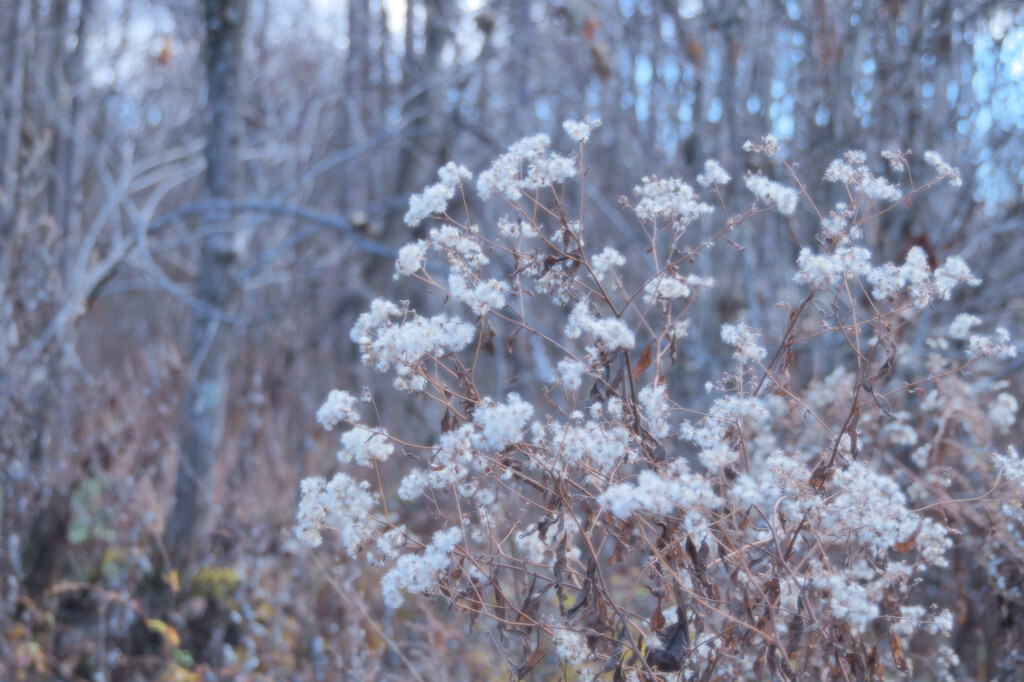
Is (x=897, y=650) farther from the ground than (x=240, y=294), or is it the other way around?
(x=240, y=294)


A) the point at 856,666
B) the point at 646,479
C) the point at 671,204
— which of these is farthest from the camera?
the point at 671,204

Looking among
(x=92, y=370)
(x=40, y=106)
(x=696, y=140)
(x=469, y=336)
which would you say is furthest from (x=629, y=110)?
(x=92, y=370)

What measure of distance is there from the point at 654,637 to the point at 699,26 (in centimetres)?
547

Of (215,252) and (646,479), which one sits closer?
(646,479)

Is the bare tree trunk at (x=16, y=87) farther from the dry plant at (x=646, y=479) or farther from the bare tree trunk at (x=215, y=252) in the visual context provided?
the dry plant at (x=646, y=479)

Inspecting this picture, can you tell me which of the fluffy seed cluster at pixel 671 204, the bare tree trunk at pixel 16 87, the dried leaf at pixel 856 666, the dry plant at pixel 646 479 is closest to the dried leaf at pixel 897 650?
the dry plant at pixel 646 479

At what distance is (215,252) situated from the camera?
4633 mm

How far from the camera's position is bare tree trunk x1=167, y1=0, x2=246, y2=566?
4.55m

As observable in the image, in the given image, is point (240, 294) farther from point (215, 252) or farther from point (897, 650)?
point (897, 650)

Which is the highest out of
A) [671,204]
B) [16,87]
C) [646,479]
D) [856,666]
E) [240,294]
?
[16,87]

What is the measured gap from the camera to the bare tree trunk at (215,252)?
14.9ft

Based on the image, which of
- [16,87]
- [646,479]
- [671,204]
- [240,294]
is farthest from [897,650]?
[16,87]

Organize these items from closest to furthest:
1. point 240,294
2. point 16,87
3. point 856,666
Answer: point 856,666 < point 16,87 < point 240,294

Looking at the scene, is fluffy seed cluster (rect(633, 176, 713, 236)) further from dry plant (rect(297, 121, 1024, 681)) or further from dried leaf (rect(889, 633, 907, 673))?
dried leaf (rect(889, 633, 907, 673))
